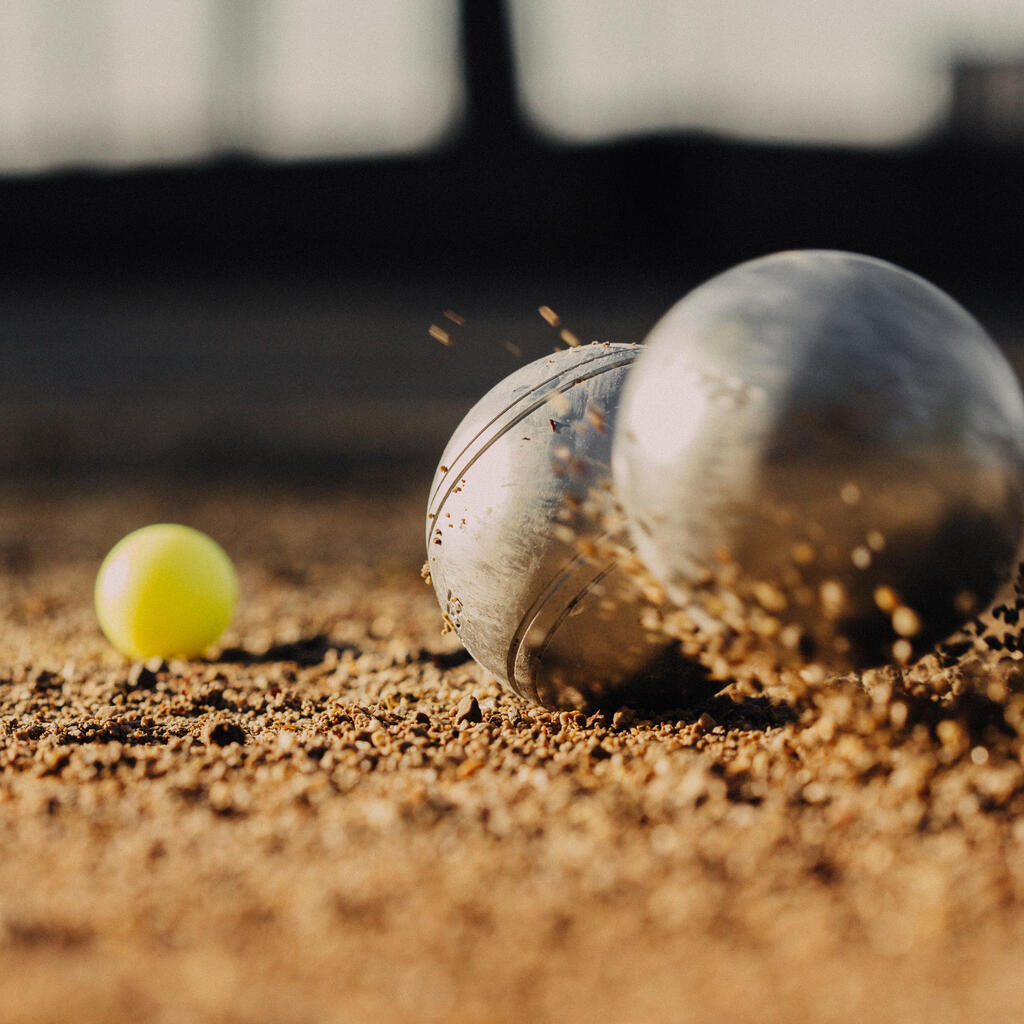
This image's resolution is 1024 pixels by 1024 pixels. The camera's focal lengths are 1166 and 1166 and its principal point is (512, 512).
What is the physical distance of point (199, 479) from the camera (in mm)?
14695

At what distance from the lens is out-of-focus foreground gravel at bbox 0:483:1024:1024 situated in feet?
9.52

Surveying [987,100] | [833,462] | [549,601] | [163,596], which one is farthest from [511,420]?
[987,100]

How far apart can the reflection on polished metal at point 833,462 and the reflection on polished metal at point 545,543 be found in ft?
1.19

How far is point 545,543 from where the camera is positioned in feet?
14.8

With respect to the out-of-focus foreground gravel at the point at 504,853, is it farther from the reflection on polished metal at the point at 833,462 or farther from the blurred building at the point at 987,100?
the blurred building at the point at 987,100

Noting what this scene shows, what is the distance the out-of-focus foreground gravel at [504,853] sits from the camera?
9.52 feet

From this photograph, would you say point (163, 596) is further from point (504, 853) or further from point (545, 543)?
point (504, 853)

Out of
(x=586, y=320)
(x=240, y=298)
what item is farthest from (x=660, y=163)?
(x=240, y=298)

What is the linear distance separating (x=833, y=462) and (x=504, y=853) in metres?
1.64

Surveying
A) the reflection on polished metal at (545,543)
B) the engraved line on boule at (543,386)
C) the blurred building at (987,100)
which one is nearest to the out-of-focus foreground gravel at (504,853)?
the reflection on polished metal at (545,543)

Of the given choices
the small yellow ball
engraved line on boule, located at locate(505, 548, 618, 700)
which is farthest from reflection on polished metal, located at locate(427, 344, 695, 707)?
the small yellow ball

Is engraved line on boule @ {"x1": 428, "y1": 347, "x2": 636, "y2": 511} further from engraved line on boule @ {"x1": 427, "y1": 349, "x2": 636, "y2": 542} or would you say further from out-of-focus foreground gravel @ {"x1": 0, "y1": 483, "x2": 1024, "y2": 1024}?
out-of-focus foreground gravel @ {"x1": 0, "y1": 483, "x2": 1024, "y2": 1024}

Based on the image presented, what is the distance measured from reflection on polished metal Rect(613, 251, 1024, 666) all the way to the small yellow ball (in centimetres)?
316

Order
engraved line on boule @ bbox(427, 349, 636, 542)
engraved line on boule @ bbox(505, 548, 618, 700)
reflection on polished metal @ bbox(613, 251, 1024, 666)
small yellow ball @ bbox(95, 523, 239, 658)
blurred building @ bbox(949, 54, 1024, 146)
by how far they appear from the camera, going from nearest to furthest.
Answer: reflection on polished metal @ bbox(613, 251, 1024, 666) < engraved line on boule @ bbox(505, 548, 618, 700) < engraved line on boule @ bbox(427, 349, 636, 542) < small yellow ball @ bbox(95, 523, 239, 658) < blurred building @ bbox(949, 54, 1024, 146)
